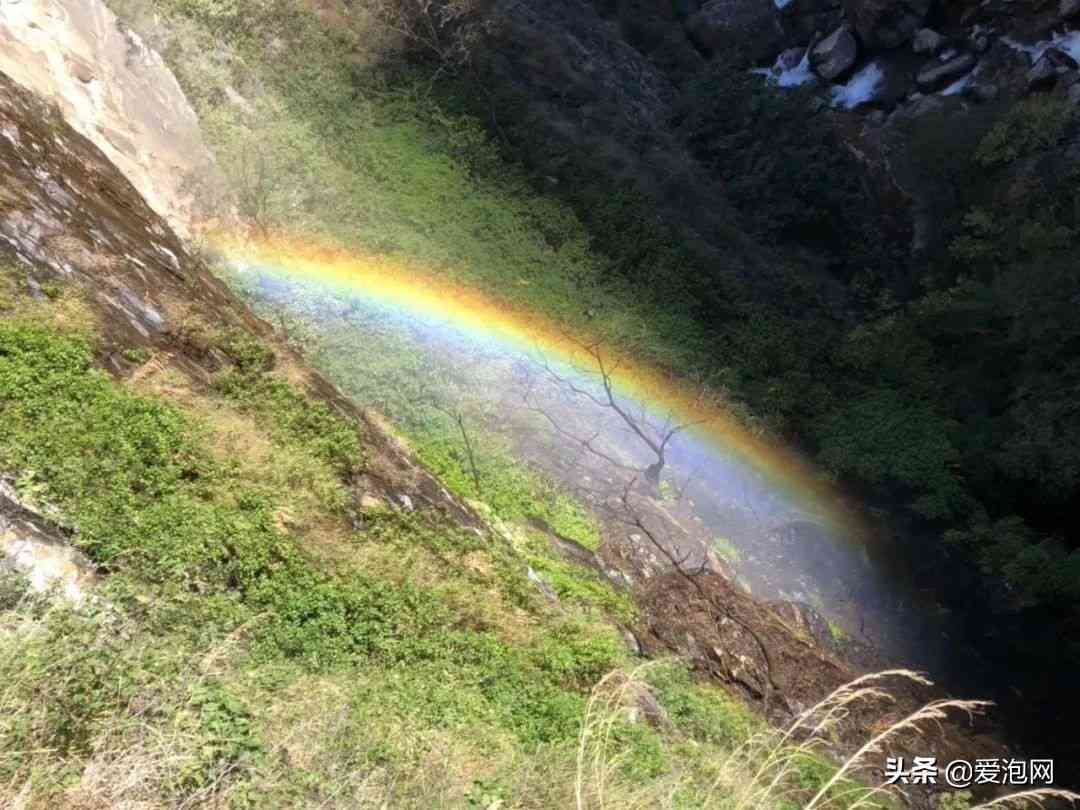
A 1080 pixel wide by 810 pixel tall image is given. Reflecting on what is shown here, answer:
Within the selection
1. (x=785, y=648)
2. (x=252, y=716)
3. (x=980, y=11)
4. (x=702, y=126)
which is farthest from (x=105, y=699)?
(x=980, y=11)

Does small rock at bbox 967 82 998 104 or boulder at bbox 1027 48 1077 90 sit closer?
boulder at bbox 1027 48 1077 90

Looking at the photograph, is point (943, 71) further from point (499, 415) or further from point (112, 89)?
point (112, 89)

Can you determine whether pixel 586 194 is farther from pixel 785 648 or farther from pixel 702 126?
pixel 785 648

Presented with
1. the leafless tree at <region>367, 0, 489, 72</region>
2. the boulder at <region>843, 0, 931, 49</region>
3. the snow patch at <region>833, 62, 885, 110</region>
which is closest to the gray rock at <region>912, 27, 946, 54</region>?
the boulder at <region>843, 0, 931, 49</region>

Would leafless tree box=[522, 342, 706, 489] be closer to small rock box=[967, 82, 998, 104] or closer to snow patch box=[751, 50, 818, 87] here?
small rock box=[967, 82, 998, 104]

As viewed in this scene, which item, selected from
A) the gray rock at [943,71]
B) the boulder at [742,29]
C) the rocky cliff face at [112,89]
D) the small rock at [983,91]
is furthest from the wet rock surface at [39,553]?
the boulder at [742,29]

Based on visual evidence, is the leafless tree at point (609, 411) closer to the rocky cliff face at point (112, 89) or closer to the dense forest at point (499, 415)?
the dense forest at point (499, 415)
